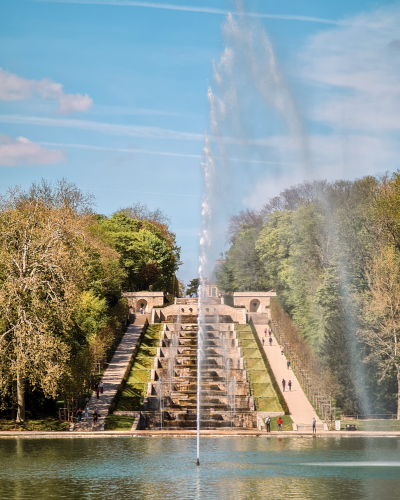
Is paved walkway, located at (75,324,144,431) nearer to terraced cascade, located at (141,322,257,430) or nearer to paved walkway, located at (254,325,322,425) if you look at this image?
terraced cascade, located at (141,322,257,430)

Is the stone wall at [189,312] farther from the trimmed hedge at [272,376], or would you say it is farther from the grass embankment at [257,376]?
the grass embankment at [257,376]

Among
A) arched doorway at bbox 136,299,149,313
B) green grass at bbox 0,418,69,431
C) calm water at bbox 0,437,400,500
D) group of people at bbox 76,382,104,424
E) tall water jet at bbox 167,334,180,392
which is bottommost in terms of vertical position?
calm water at bbox 0,437,400,500

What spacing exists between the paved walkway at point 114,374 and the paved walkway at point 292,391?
1477 cm

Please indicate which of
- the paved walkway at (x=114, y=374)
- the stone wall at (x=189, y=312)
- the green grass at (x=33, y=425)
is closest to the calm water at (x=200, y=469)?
the green grass at (x=33, y=425)

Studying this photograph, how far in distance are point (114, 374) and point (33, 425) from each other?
57.6 ft

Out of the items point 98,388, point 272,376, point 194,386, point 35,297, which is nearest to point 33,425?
point 35,297

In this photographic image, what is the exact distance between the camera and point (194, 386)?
65.6 m

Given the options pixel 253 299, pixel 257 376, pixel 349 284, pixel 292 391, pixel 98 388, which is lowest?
pixel 292 391

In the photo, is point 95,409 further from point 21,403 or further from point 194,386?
point 194,386

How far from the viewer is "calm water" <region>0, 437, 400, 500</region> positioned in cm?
2864

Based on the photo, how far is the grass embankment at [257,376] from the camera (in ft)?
199

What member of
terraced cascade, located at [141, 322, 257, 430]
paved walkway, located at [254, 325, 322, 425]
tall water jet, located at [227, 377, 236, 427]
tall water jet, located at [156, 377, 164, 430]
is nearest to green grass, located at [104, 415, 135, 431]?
terraced cascade, located at [141, 322, 257, 430]

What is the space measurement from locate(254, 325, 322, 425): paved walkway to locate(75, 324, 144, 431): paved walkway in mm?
14766

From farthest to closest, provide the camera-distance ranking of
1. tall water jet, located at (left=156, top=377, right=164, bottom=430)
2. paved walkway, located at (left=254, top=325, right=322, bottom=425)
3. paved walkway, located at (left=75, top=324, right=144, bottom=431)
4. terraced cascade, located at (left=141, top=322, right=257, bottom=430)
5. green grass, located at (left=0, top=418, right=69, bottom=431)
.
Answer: tall water jet, located at (left=156, top=377, right=164, bottom=430) < terraced cascade, located at (left=141, top=322, right=257, bottom=430) < paved walkway, located at (left=254, top=325, right=322, bottom=425) < paved walkway, located at (left=75, top=324, right=144, bottom=431) < green grass, located at (left=0, top=418, right=69, bottom=431)
